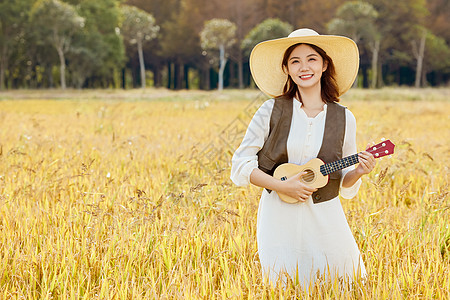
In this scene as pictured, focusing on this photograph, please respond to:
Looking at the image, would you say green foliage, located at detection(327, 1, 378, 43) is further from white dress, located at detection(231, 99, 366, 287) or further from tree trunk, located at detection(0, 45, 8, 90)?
white dress, located at detection(231, 99, 366, 287)

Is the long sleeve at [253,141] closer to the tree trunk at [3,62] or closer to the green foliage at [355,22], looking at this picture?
the tree trunk at [3,62]

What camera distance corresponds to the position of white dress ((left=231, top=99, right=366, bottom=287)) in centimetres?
203

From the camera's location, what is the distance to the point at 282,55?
2.20 metres

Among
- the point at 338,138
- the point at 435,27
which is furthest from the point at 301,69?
the point at 435,27

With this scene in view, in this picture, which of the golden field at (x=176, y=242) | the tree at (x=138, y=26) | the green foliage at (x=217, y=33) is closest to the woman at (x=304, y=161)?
the golden field at (x=176, y=242)

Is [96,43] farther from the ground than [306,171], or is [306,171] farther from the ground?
[96,43]

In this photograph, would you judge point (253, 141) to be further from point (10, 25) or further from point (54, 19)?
point (10, 25)

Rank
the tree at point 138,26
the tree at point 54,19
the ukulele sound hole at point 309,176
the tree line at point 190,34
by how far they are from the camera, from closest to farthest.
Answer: the ukulele sound hole at point 309,176 → the tree at point 54,19 → the tree line at point 190,34 → the tree at point 138,26

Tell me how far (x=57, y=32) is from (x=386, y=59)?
36.3m

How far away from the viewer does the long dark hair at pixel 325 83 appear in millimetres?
2174

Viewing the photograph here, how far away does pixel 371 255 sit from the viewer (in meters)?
2.52

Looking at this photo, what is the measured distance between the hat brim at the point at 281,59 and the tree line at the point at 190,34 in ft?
129

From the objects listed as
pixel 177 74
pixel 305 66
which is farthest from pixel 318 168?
pixel 177 74

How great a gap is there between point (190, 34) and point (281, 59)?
170ft
